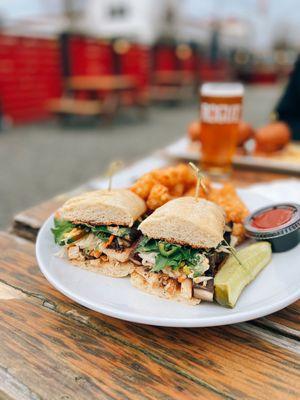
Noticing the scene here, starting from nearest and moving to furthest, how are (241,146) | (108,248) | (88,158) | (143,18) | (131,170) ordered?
(108,248)
(131,170)
(241,146)
(88,158)
(143,18)

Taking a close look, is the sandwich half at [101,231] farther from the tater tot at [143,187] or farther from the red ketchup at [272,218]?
the red ketchup at [272,218]

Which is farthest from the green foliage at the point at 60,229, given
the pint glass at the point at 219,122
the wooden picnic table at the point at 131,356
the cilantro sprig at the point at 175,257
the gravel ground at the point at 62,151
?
the gravel ground at the point at 62,151

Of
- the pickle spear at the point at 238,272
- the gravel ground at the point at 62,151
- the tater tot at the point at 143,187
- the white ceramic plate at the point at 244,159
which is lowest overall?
the gravel ground at the point at 62,151

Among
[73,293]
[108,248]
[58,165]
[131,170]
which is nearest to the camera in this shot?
[73,293]

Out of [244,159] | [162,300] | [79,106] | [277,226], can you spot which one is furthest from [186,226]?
[79,106]

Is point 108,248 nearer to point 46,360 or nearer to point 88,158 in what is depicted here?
point 46,360

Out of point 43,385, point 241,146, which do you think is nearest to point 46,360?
point 43,385
